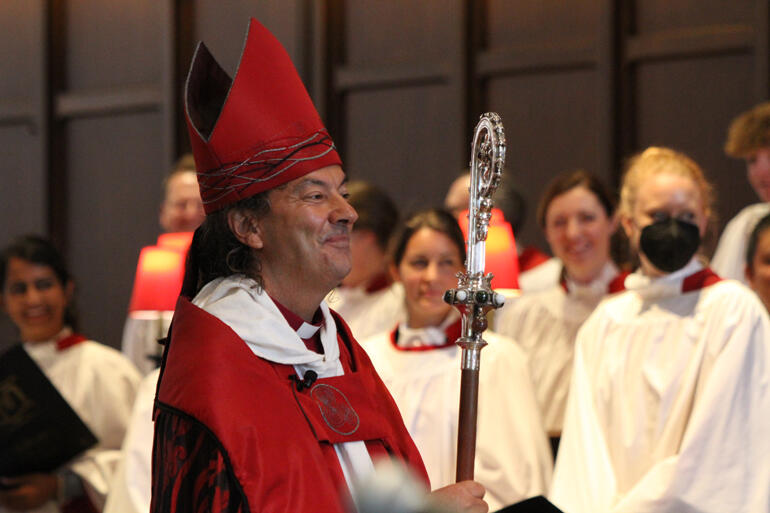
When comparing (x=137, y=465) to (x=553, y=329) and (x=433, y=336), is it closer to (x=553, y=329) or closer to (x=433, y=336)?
(x=433, y=336)

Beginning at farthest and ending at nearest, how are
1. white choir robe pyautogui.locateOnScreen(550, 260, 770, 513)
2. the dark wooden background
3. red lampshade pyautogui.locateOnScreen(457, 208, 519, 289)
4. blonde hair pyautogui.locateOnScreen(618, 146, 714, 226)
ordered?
the dark wooden background < red lampshade pyautogui.locateOnScreen(457, 208, 519, 289) < blonde hair pyautogui.locateOnScreen(618, 146, 714, 226) < white choir robe pyautogui.locateOnScreen(550, 260, 770, 513)

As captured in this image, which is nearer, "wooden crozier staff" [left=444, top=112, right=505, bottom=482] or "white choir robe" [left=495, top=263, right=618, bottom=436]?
"wooden crozier staff" [left=444, top=112, right=505, bottom=482]

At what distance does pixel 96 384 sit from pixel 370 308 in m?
1.37

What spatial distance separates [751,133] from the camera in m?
4.75

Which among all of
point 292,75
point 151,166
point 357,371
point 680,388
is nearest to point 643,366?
point 680,388

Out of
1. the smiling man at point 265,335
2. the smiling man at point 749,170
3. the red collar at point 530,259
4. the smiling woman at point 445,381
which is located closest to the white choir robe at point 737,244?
the smiling man at point 749,170

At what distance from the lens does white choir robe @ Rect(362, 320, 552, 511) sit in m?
4.15

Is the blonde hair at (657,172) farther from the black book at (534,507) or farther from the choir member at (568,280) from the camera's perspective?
the black book at (534,507)

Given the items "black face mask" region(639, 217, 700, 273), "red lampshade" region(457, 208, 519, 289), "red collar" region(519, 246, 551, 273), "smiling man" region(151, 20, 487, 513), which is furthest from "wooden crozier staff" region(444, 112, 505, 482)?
"red collar" region(519, 246, 551, 273)

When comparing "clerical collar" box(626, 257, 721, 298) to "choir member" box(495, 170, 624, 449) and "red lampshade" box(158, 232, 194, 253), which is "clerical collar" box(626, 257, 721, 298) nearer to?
"choir member" box(495, 170, 624, 449)

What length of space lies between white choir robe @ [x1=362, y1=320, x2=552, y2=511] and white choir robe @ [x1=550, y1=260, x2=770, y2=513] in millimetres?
186

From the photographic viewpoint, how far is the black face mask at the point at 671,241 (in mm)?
3869

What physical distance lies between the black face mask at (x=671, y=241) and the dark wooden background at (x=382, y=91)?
195cm

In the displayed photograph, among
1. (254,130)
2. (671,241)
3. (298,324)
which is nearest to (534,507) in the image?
(298,324)
